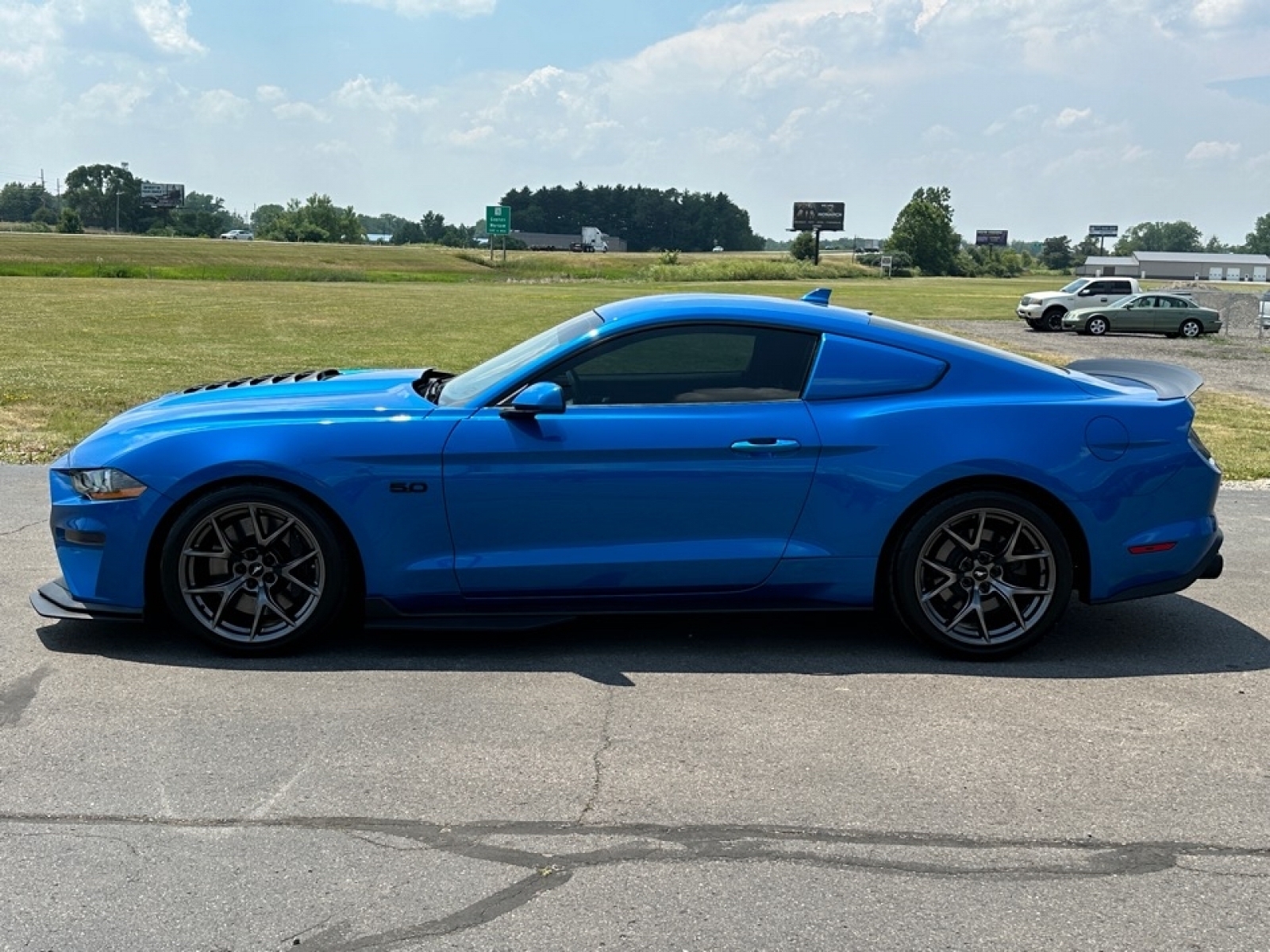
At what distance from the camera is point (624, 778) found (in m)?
3.77

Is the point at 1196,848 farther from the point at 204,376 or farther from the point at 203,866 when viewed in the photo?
the point at 204,376

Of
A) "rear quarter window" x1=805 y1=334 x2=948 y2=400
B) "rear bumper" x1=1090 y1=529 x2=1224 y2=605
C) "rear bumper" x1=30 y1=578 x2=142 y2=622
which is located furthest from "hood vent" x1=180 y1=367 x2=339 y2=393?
"rear bumper" x1=1090 y1=529 x2=1224 y2=605

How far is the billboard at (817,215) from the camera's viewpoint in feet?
427

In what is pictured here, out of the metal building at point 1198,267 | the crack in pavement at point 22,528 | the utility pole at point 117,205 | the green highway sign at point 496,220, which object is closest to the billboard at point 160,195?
the utility pole at point 117,205

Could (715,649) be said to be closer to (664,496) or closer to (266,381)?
(664,496)

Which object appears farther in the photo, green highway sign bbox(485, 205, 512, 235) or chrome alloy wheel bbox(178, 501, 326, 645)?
green highway sign bbox(485, 205, 512, 235)

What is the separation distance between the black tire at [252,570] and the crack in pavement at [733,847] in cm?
139

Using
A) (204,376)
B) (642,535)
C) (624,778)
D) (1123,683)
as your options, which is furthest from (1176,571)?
(204,376)

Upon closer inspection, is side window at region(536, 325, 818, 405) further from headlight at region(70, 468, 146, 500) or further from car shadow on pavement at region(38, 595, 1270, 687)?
headlight at region(70, 468, 146, 500)

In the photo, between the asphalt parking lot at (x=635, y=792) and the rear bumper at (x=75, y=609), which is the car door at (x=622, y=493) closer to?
the asphalt parking lot at (x=635, y=792)

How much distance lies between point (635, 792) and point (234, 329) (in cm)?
2440

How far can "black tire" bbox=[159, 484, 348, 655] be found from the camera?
4.71 meters

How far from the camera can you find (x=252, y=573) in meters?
4.78

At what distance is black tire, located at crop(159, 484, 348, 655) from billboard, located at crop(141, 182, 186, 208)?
604ft
